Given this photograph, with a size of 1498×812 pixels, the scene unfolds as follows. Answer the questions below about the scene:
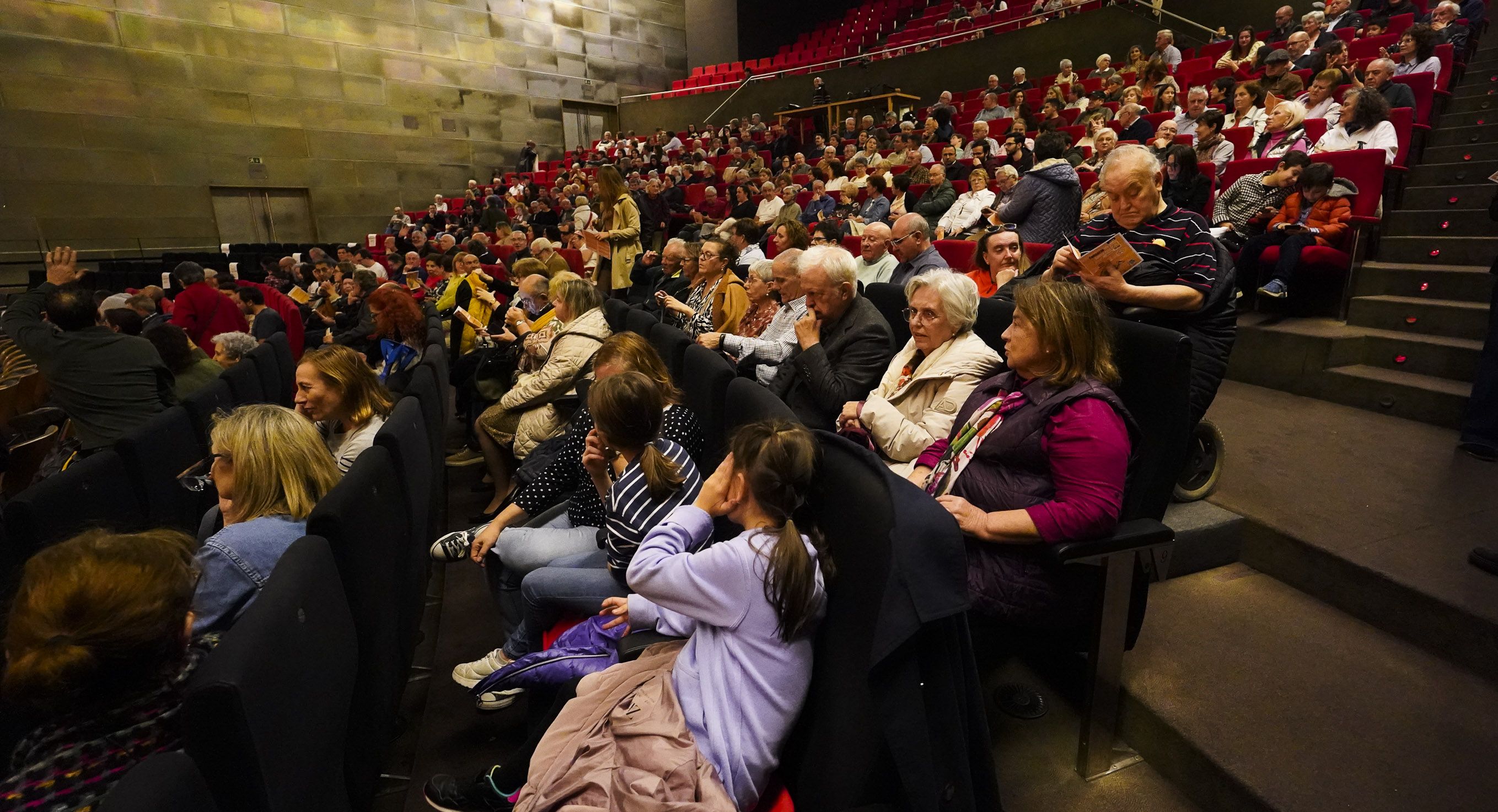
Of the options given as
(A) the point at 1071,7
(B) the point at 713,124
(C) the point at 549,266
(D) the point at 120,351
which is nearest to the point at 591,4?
(B) the point at 713,124

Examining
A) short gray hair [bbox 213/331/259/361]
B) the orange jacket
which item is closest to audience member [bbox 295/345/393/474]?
short gray hair [bbox 213/331/259/361]

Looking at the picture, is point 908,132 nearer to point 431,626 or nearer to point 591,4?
point 431,626

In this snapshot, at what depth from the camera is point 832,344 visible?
224 centimetres

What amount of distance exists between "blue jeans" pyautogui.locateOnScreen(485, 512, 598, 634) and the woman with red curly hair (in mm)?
1938

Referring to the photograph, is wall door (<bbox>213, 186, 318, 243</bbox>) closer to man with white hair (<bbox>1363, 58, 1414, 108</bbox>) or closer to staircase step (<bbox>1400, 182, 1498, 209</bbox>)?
man with white hair (<bbox>1363, 58, 1414, 108</bbox>)

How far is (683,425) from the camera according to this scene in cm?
177

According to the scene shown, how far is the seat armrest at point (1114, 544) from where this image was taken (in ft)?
4.00

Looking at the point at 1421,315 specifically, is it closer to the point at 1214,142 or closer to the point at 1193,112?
the point at 1214,142

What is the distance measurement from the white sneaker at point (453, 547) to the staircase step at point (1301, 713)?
1.68m

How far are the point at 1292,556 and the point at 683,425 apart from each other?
157 centimetres

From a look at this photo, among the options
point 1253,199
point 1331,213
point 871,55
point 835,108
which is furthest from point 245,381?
point 871,55

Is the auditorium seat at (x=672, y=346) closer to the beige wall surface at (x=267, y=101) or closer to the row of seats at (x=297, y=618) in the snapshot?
the row of seats at (x=297, y=618)

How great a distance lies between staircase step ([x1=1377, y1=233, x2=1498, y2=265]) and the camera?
3133 millimetres

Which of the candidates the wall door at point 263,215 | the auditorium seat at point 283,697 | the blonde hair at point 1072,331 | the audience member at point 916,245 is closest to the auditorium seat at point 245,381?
the auditorium seat at point 283,697
